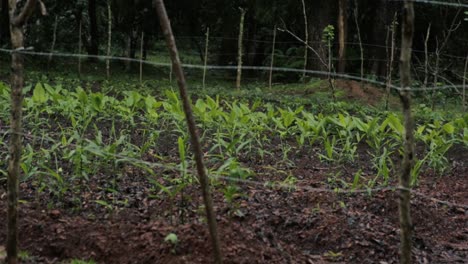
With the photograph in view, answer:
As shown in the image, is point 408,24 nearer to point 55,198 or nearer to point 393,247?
point 393,247

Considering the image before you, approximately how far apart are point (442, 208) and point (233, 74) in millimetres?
12471

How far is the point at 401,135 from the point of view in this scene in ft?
13.8

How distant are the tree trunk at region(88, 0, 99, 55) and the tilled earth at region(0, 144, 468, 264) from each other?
1199cm

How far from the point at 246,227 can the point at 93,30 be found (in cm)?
1325

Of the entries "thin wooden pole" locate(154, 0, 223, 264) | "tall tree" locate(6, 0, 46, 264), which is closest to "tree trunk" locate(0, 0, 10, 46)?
"tall tree" locate(6, 0, 46, 264)

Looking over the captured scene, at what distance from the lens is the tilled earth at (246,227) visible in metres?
2.67

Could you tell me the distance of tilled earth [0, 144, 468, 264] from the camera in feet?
8.75

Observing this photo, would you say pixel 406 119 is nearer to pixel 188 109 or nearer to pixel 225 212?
pixel 188 109

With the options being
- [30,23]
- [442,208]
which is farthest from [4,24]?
[442,208]

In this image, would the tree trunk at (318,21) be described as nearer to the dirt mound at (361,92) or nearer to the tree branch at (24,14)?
the dirt mound at (361,92)

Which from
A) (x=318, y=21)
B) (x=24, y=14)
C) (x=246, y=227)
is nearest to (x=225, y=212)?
(x=246, y=227)

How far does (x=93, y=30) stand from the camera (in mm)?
15094

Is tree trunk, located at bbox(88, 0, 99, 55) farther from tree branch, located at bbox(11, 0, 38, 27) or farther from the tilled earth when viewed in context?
tree branch, located at bbox(11, 0, 38, 27)

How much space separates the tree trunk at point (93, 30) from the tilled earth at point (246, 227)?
12.0 metres
